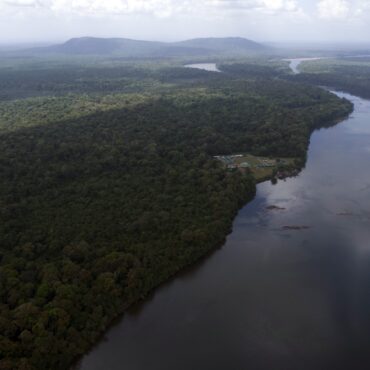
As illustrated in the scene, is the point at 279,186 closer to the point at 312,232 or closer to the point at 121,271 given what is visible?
the point at 312,232

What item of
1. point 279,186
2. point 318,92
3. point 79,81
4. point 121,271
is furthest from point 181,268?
point 79,81

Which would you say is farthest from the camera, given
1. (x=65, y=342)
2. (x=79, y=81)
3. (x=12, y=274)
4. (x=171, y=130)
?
(x=79, y=81)

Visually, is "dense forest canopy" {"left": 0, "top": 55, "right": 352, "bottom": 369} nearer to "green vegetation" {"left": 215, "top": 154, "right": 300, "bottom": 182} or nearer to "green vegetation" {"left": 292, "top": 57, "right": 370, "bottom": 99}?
"green vegetation" {"left": 215, "top": 154, "right": 300, "bottom": 182}

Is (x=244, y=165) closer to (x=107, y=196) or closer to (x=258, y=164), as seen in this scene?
(x=258, y=164)

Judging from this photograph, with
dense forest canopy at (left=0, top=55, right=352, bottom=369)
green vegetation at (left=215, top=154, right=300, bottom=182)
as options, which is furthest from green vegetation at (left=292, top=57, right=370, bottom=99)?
green vegetation at (left=215, top=154, right=300, bottom=182)

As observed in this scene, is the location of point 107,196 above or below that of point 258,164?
above

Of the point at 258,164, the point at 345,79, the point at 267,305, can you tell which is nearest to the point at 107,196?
the point at 267,305

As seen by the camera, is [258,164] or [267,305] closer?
[267,305]

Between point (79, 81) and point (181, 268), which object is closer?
point (181, 268)
